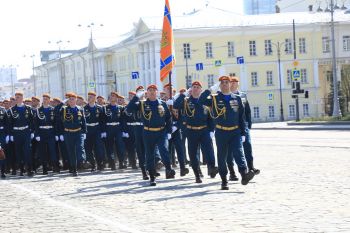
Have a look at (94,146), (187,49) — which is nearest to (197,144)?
(94,146)

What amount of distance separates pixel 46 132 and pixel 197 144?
577 cm

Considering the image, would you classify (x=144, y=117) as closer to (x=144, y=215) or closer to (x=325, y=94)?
(x=144, y=215)

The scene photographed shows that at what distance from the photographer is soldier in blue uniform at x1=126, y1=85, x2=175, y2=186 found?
15.1 meters

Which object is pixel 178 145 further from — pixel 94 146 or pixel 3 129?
pixel 3 129

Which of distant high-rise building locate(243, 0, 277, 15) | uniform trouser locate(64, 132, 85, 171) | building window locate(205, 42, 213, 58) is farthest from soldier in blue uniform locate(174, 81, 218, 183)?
distant high-rise building locate(243, 0, 277, 15)

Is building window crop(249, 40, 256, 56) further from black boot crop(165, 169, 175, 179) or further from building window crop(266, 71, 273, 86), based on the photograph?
black boot crop(165, 169, 175, 179)

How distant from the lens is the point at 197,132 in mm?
15375

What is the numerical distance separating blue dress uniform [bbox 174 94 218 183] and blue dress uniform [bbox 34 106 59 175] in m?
5.28

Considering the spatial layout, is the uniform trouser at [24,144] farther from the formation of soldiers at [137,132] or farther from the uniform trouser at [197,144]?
the uniform trouser at [197,144]

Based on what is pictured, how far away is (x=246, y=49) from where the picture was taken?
80438mm

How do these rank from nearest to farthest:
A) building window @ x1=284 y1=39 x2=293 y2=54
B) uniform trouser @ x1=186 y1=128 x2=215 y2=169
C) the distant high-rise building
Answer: uniform trouser @ x1=186 y1=128 x2=215 y2=169 < building window @ x1=284 y1=39 x2=293 y2=54 < the distant high-rise building

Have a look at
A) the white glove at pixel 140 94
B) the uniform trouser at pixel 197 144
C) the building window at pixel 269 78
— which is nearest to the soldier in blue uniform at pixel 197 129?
the uniform trouser at pixel 197 144

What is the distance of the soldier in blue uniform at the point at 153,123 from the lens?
49.7 feet

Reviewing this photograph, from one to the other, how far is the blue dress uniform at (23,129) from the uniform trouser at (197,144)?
5.61m
